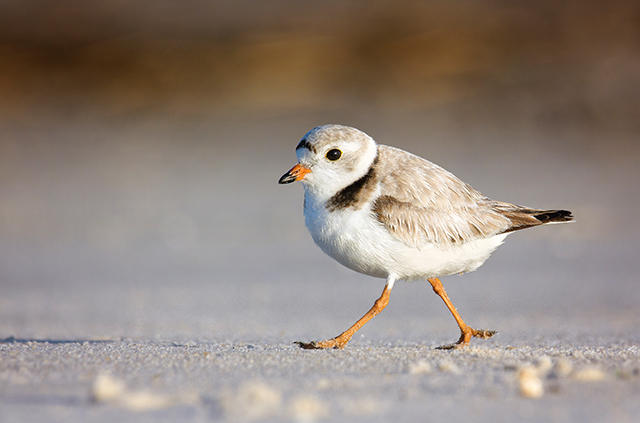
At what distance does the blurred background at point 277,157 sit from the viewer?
711 cm

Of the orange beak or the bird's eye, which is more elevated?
Answer: the bird's eye

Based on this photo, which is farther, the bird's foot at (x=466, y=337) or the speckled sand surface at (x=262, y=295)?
the bird's foot at (x=466, y=337)

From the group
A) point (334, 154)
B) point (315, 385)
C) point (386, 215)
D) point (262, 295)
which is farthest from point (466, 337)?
point (262, 295)

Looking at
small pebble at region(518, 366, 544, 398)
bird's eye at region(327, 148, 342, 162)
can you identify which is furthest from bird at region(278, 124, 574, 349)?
small pebble at region(518, 366, 544, 398)

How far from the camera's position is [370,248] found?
4.18 meters

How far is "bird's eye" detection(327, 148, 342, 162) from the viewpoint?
4426mm

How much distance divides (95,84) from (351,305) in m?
12.2

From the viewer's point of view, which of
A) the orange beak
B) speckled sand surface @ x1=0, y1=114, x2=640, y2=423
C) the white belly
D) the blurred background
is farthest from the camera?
the blurred background

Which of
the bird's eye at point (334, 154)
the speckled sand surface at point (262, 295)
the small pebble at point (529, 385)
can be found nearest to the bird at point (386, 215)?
the bird's eye at point (334, 154)

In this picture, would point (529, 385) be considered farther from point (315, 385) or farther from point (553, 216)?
point (553, 216)

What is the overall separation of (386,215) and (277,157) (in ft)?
35.7

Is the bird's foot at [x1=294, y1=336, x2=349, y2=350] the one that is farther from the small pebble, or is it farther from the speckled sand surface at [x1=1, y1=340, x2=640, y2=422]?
the small pebble

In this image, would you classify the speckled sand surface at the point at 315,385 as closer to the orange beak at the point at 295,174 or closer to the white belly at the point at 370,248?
the white belly at the point at 370,248

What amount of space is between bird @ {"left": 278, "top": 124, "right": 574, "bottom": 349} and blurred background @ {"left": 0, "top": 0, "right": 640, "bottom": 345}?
1201 millimetres
